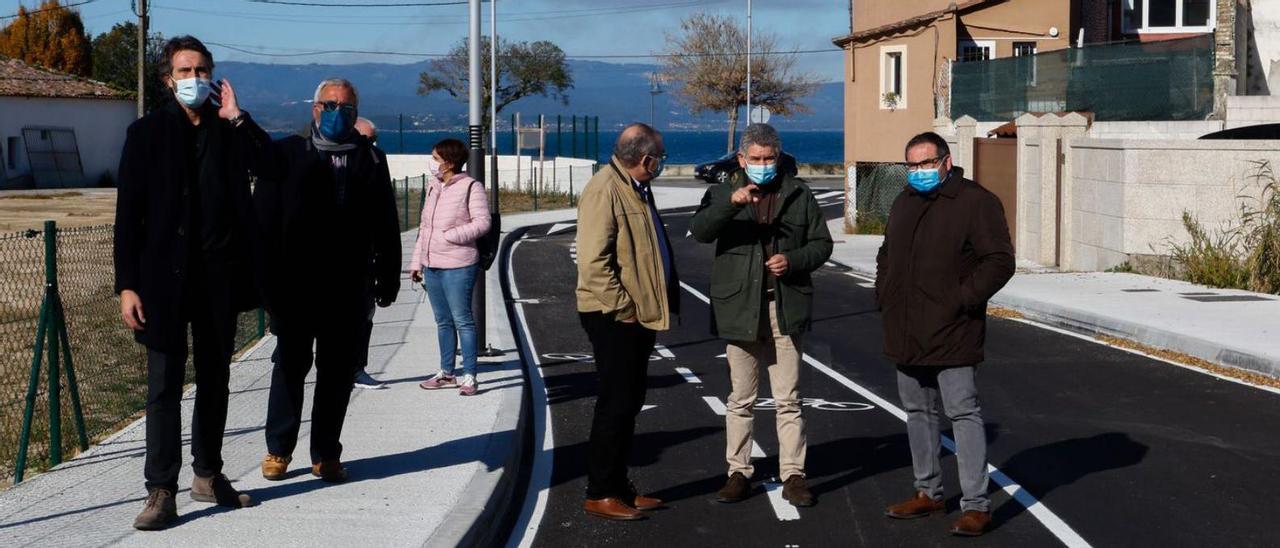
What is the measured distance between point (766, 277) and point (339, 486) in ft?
7.81

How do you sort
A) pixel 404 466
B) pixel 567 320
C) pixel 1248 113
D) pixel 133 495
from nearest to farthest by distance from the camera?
pixel 133 495 → pixel 404 466 → pixel 567 320 → pixel 1248 113


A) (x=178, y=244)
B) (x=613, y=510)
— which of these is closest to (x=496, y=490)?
(x=613, y=510)

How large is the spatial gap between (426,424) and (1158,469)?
4.38 metres

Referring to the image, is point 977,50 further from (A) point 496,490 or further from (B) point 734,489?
(A) point 496,490

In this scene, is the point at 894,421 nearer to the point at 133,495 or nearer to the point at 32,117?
the point at 133,495

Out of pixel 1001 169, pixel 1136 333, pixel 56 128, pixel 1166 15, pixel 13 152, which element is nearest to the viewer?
pixel 1136 333

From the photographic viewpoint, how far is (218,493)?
6.86m

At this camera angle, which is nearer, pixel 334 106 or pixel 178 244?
pixel 178 244

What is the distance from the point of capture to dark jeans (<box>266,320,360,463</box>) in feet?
23.8

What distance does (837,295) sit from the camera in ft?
65.2

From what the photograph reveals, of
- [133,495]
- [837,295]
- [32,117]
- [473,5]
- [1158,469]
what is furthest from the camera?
[32,117]

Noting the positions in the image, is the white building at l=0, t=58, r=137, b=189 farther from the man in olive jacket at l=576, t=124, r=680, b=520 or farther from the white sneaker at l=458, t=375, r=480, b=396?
the man in olive jacket at l=576, t=124, r=680, b=520

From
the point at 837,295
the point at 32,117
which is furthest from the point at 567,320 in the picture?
the point at 32,117

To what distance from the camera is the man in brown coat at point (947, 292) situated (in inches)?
278
